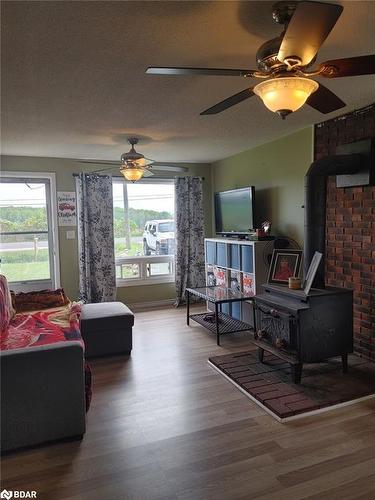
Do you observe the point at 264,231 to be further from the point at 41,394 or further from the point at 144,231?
the point at 41,394

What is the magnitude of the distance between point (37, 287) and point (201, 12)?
450cm

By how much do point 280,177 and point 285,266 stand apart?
137 cm

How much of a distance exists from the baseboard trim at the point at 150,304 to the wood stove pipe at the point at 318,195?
311 centimetres

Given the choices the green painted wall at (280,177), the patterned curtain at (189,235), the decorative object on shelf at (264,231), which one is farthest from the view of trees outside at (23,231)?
the decorative object on shelf at (264,231)

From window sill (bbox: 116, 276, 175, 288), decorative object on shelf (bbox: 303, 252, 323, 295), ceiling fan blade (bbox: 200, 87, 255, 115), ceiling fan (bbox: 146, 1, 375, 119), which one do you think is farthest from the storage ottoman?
ceiling fan (bbox: 146, 1, 375, 119)

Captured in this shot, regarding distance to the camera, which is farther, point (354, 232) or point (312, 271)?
point (354, 232)

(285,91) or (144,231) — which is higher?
(285,91)

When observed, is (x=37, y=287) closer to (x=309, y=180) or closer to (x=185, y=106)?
(x=185, y=106)

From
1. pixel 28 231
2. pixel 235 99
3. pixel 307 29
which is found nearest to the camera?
pixel 307 29

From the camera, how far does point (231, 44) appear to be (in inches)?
75.9

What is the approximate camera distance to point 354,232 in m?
3.40

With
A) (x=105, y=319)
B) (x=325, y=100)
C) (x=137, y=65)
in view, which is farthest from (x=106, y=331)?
(x=325, y=100)

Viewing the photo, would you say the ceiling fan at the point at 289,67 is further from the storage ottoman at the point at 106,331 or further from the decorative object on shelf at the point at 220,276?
the decorative object on shelf at the point at 220,276

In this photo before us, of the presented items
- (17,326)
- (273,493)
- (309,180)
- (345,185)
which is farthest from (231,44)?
(17,326)
